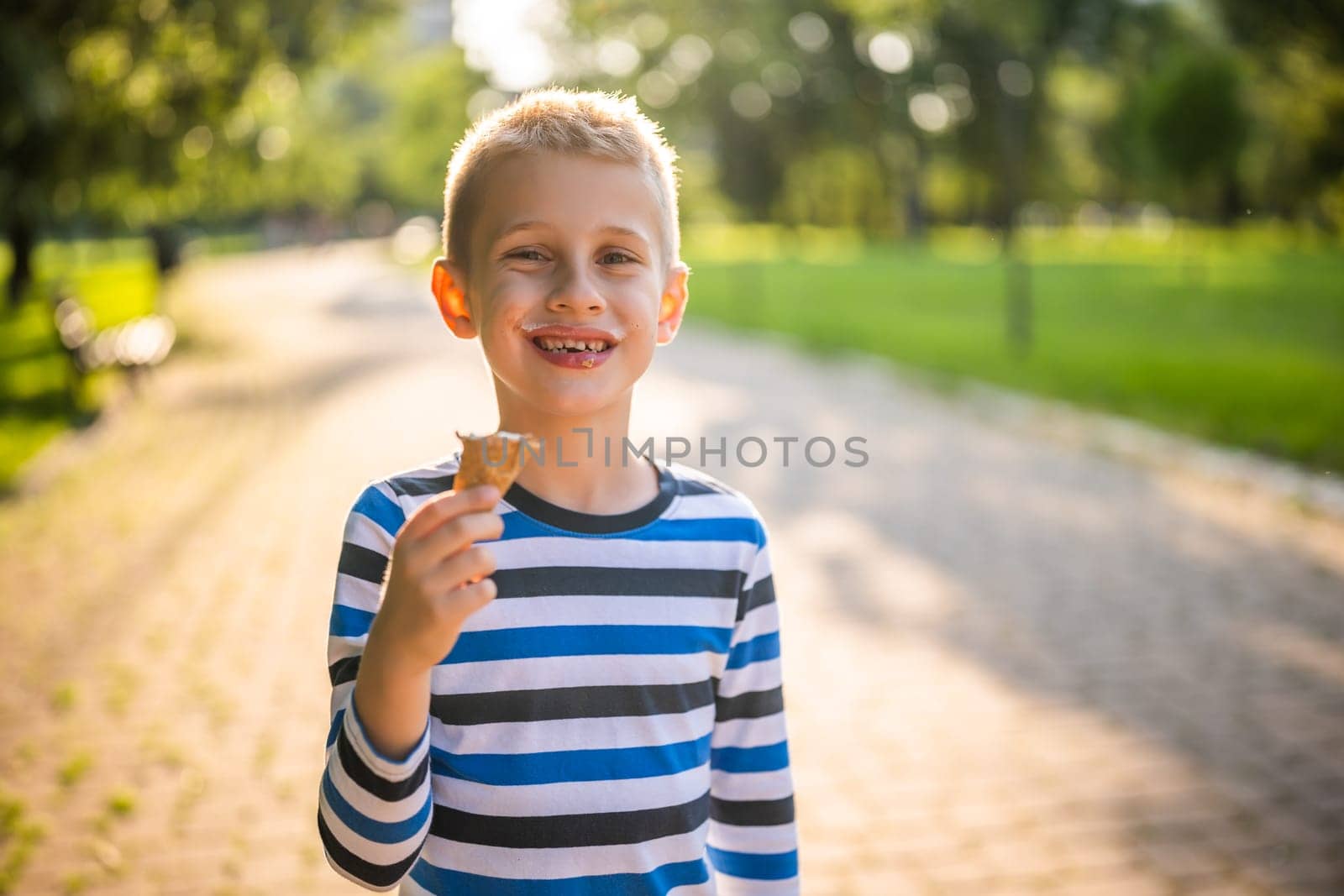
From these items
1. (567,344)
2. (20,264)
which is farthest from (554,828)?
(20,264)

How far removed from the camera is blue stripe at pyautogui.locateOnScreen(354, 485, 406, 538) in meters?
1.50

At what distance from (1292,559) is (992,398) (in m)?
5.39

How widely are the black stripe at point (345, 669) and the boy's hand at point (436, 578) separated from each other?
0.22 metres

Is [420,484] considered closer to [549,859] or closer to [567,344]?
[567,344]

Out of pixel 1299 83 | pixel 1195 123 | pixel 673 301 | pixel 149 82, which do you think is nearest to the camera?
pixel 673 301

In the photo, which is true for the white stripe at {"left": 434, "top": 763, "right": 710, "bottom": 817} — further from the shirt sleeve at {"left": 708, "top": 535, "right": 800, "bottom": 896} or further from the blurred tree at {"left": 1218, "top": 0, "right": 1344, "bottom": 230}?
the blurred tree at {"left": 1218, "top": 0, "right": 1344, "bottom": 230}

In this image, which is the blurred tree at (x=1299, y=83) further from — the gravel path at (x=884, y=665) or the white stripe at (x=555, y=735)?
the white stripe at (x=555, y=735)

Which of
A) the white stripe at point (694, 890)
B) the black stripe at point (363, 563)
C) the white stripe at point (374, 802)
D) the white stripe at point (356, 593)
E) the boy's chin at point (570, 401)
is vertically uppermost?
the boy's chin at point (570, 401)

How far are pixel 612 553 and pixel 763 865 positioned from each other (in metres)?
0.56

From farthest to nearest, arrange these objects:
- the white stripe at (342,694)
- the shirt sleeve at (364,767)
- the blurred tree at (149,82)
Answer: the blurred tree at (149,82) → the white stripe at (342,694) → the shirt sleeve at (364,767)

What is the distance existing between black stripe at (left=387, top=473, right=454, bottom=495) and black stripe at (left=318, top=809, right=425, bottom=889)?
41 cm

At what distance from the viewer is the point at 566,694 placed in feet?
4.94

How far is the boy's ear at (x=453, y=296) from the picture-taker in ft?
5.32

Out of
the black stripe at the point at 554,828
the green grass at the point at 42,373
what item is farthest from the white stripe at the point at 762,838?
the green grass at the point at 42,373
